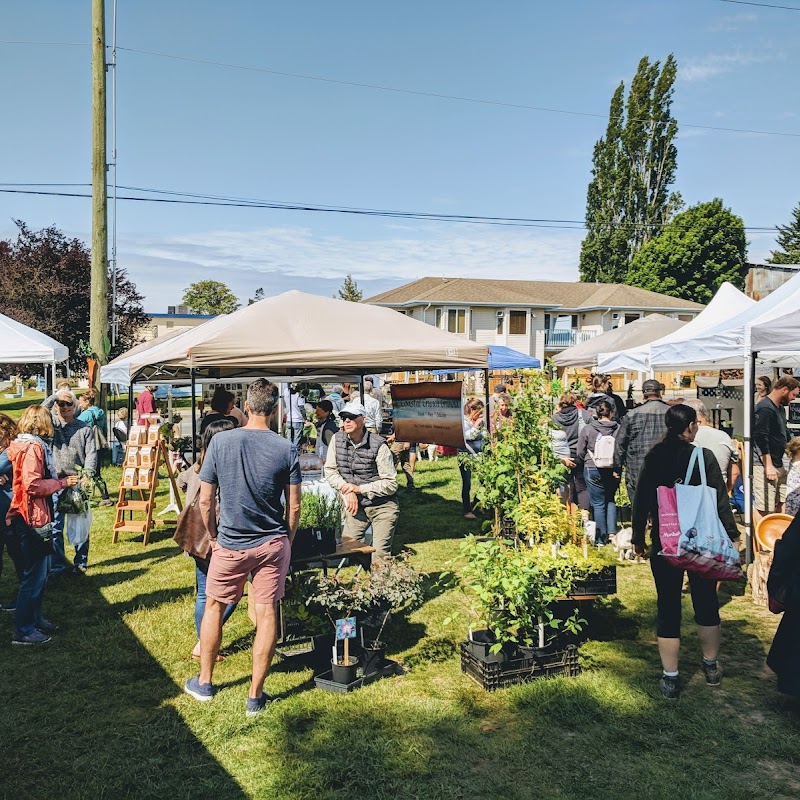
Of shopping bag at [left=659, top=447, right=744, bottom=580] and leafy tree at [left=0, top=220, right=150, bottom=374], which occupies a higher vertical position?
leafy tree at [left=0, top=220, right=150, bottom=374]

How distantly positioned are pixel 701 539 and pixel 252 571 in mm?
2627

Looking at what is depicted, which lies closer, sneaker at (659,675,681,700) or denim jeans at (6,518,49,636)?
sneaker at (659,675,681,700)

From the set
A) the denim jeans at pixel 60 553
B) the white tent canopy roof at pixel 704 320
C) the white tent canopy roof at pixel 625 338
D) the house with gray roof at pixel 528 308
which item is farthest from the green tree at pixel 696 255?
the denim jeans at pixel 60 553

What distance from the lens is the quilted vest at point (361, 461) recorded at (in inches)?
257

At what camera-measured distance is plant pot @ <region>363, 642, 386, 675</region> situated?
15.6 ft

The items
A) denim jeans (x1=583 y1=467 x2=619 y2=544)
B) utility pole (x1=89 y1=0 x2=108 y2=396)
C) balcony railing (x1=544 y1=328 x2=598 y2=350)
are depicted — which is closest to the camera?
denim jeans (x1=583 y1=467 x2=619 y2=544)

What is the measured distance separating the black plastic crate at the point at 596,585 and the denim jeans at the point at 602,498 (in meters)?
3.16

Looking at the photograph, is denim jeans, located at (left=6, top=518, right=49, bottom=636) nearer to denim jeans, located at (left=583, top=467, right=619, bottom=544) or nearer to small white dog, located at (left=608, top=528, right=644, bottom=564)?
small white dog, located at (left=608, top=528, right=644, bottom=564)

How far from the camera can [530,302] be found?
4884cm

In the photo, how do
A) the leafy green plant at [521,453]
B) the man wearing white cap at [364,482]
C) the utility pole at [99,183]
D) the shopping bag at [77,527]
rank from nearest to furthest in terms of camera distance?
the man wearing white cap at [364,482]
the leafy green plant at [521,453]
the shopping bag at [77,527]
the utility pole at [99,183]

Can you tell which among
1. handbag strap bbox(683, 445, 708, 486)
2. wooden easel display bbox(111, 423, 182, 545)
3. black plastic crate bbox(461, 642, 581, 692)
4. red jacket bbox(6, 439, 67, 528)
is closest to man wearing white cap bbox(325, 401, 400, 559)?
black plastic crate bbox(461, 642, 581, 692)

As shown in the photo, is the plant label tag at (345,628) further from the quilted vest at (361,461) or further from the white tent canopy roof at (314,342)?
the white tent canopy roof at (314,342)

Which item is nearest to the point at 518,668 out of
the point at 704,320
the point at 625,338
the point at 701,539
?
the point at 701,539

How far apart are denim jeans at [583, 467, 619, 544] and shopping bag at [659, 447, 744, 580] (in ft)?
13.6
